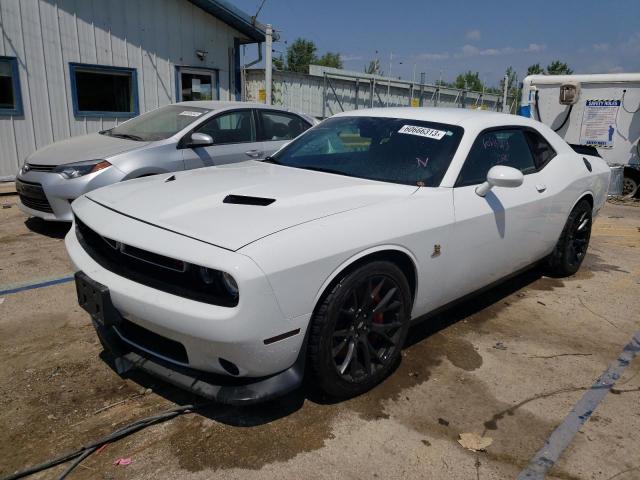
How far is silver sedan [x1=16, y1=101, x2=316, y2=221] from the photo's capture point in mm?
5523

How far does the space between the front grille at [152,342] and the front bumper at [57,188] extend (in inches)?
124

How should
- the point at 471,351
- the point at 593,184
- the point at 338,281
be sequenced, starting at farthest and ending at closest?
1. the point at 593,184
2. the point at 471,351
3. the point at 338,281

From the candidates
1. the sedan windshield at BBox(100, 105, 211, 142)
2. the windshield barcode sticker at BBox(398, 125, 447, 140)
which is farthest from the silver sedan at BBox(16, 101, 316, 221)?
the windshield barcode sticker at BBox(398, 125, 447, 140)

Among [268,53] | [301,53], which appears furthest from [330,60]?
[268,53]

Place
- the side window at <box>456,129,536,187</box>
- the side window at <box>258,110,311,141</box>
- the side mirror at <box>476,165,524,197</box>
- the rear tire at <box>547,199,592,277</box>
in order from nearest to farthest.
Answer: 1. the side mirror at <box>476,165,524,197</box>
2. the side window at <box>456,129,536,187</box>
3. the rear tire at <box>547,199,592,277</box>
4. the side window at <box>258,110,311,141</box>

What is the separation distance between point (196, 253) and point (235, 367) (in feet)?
1.80

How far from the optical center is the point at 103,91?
995 cm

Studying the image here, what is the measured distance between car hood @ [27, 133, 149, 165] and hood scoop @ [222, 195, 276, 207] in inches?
134

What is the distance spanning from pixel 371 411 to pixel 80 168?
4.26 meters

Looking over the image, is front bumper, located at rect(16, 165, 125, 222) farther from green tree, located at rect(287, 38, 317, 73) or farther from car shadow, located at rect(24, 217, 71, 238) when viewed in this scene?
green tree, located at rect(287, 38, 317, 73)

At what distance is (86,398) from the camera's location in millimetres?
2814

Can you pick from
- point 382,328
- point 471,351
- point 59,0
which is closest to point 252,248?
point 382,328

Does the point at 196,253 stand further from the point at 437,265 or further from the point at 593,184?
the point at 593,184

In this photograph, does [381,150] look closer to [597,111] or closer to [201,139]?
[201,139]
